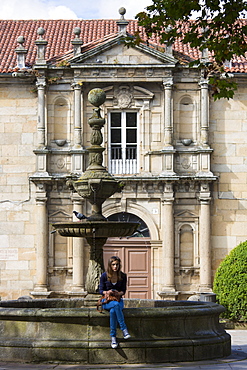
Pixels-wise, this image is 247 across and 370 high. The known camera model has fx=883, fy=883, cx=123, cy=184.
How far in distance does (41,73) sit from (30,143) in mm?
2349

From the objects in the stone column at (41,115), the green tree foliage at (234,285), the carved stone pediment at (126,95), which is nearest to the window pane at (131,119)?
the carved stone pediment at (126,95)

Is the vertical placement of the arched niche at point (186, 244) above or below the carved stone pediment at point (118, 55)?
below

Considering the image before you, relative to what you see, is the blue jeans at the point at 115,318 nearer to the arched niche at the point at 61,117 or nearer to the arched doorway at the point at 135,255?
the arched doorway at the point at 135,255

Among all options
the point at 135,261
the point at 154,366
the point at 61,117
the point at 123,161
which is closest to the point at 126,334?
the point at 154,366

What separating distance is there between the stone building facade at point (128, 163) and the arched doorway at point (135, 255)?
0.03 metres

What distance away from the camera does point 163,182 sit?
2859cm

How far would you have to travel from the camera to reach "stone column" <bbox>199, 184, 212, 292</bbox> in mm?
28406

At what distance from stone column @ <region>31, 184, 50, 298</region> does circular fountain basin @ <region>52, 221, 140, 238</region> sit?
44.5 ft

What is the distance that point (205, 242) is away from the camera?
2850 cm

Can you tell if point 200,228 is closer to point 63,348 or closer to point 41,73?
point 41,73

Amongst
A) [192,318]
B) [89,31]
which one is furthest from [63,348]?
[89,31]

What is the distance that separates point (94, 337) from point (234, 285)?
1143cm

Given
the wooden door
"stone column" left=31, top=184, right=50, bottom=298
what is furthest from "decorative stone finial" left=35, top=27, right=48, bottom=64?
the wooden door

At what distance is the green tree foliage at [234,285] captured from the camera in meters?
23.8
